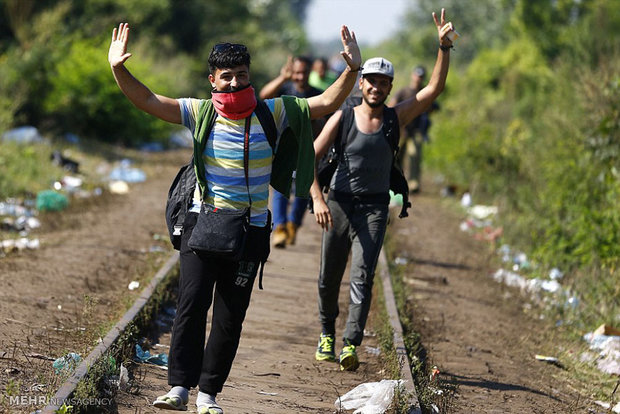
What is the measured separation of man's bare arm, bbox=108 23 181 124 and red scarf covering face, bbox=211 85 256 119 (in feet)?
0.72

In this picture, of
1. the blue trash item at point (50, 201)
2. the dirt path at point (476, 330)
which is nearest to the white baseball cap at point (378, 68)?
the dirt path at point (476, 330)

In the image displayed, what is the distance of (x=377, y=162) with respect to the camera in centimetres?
729

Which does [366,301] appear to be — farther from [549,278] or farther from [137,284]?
[549,278]

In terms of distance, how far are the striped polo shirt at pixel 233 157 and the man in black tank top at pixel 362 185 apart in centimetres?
156

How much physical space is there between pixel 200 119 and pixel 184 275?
870mm

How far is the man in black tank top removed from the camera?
7.20 m

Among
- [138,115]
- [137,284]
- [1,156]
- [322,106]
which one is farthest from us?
[138,115]

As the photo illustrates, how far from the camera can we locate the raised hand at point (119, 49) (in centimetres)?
525

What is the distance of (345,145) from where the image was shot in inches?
288

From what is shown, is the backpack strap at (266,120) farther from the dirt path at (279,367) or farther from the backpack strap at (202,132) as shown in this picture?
the dirt path at (279,367)

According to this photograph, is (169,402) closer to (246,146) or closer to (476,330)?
(246,146)

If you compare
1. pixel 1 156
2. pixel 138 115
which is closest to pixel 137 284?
pixel 1 156

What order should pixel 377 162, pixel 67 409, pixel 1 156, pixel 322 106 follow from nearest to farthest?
pixel 67 409
pixel 322 106
pixel 377 162
pixel 1 156

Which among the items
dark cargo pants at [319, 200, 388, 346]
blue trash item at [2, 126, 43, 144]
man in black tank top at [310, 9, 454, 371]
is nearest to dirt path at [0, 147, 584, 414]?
dark cargo pants at [319, 200, 388, 346]
